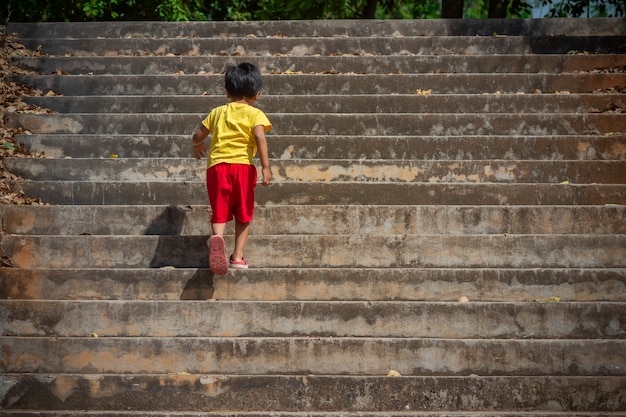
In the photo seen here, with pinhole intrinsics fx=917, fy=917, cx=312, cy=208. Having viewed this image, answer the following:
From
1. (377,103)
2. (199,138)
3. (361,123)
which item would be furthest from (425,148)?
(199,138)

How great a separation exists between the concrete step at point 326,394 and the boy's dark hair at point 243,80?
2.11 metres

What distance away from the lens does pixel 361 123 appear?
27.0ft

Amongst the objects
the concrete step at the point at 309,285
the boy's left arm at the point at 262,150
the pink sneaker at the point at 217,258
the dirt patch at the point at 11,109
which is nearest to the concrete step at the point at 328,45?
the dirt patch at the point at 11,109

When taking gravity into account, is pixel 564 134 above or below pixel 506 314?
above

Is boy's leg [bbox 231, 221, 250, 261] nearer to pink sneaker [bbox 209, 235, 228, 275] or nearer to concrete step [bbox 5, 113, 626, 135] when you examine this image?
pink sneaker [bbox 209, 235, 228, 275]

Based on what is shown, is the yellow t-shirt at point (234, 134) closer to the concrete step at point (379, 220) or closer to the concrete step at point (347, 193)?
the concrete step at point (379, 220)

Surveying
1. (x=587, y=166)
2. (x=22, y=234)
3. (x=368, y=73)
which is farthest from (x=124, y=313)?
(x=368, y=73)

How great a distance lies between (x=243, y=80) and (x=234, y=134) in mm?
386

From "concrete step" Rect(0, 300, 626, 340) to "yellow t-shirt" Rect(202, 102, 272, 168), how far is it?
3.56 ft

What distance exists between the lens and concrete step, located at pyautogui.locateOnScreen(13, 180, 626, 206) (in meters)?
7.04

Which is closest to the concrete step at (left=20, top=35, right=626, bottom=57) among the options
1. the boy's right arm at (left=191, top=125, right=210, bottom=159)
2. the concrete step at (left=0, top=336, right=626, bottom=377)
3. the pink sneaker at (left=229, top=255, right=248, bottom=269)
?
the boy's right arm at (left=191, top=125, right=210, bottom=159)

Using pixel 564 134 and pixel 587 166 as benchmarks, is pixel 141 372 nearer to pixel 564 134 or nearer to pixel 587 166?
pixel 587 166

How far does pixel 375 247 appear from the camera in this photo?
249 inches

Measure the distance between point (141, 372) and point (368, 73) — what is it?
4809 mm
